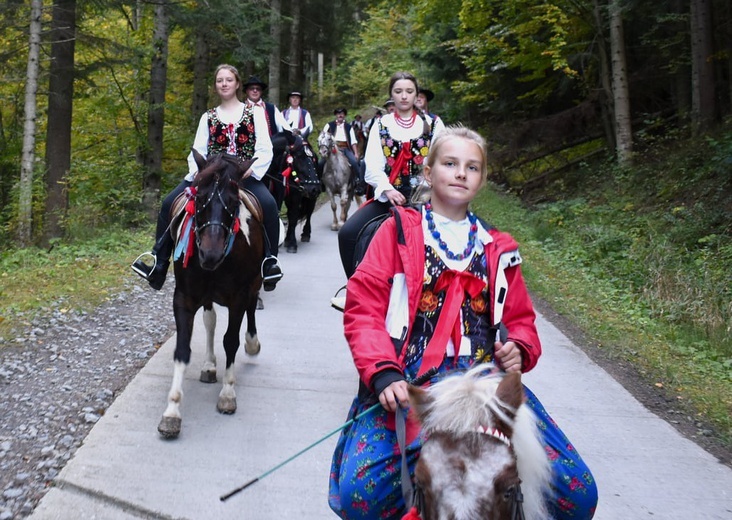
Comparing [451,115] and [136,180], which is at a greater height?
[451,115]

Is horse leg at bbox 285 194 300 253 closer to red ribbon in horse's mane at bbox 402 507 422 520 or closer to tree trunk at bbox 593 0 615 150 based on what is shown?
tree trunk at bbox 593 0 615 150

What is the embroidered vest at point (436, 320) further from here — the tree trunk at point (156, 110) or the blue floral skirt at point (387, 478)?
the tree trunk at point (156, 110)

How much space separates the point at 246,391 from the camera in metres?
5.57

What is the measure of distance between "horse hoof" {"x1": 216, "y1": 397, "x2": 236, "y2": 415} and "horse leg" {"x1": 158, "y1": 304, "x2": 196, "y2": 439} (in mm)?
352

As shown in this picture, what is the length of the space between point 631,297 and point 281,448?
6.07 meters

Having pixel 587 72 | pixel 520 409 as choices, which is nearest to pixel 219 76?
pixel 520 409

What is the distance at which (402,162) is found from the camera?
5773 mm

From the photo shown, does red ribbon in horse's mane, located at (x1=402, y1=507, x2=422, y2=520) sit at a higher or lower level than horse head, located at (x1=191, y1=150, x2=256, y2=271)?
lower

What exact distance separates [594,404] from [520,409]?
3.88 m

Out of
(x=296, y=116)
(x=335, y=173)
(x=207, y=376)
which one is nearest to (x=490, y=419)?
(x=207, y=376)

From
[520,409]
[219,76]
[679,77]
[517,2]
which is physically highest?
[517,2]

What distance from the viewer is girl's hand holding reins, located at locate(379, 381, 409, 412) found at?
220 centimetres

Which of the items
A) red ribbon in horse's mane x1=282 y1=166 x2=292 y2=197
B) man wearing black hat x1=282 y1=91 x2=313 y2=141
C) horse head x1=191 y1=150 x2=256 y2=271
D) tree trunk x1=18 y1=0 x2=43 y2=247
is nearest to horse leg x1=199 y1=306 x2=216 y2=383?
horse head x1=191 y1=150 x2=256 y2=271

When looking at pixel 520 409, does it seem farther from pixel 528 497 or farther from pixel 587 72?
pixel 587 72
